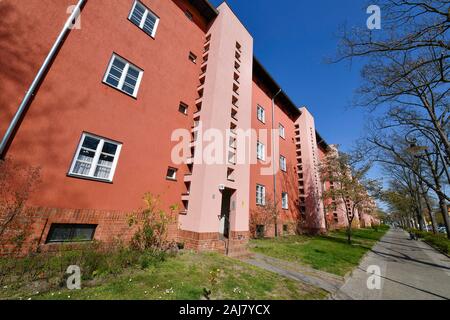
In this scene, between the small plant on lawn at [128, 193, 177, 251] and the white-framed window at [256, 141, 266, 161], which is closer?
the small plant on lawn at [128, 193, 177, 251]

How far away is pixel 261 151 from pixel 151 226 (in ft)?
39.3

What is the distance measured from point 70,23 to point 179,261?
9941mm

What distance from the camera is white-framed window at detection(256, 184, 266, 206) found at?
15701 mm

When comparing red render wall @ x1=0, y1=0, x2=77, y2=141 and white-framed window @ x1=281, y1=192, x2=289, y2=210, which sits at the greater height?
red render wall @ x1=0, y1=0, x2=77, y2=141

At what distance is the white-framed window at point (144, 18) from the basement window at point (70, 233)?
9.81 metres

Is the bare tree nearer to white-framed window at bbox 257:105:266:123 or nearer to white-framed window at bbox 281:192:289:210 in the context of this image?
white-framed window at bbox 281:192:289:210

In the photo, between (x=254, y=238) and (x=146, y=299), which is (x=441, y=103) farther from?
(x=146, y=299)

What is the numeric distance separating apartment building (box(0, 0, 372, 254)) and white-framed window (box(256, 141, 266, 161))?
138 centimetres

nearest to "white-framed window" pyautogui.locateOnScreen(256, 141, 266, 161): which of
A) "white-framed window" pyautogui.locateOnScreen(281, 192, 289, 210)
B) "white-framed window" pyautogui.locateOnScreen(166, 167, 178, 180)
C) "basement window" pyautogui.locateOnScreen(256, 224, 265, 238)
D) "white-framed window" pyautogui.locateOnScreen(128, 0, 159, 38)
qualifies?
"white-framed window" pyautogui.locateOnScreen(281, 192, 289, 210)

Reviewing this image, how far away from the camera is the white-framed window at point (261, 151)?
55.8 ft

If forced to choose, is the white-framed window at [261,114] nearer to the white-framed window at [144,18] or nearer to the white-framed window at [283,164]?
the white-framed window at [283,164]

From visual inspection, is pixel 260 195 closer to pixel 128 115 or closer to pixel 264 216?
pixel 264 216

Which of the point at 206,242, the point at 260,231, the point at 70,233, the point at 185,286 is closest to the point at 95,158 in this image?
the point at 70,233

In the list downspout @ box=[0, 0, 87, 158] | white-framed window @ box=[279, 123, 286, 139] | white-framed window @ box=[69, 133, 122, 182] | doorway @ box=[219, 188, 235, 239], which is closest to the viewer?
downspout @ box=[0, 0, 87, 158]
